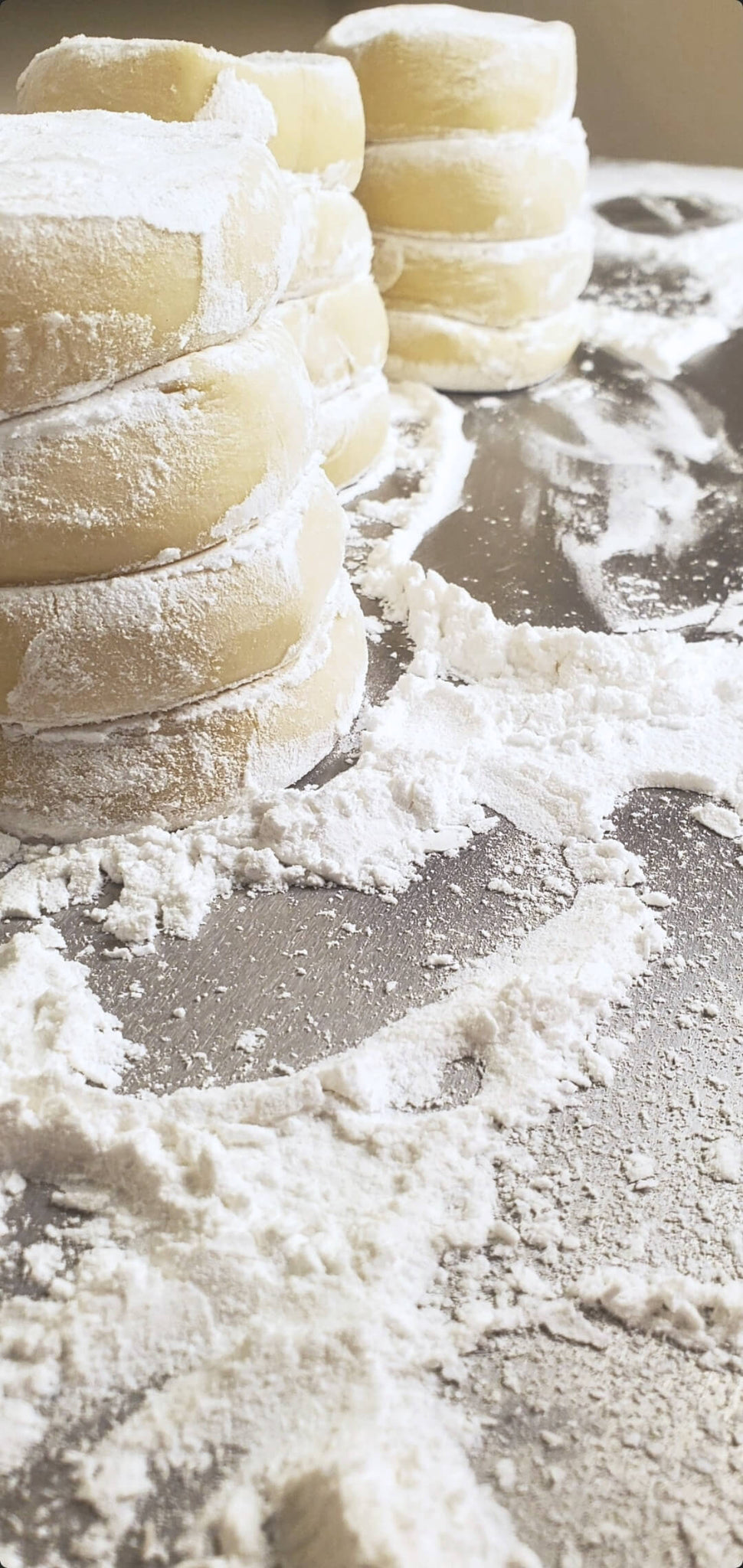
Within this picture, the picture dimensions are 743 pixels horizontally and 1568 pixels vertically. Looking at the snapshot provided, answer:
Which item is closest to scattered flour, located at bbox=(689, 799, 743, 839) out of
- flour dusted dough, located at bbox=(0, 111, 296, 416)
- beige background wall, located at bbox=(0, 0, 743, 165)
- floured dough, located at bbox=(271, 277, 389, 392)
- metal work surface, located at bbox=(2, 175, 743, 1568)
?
metal work surface, located at bbox=(2, 175, 743, 1568)

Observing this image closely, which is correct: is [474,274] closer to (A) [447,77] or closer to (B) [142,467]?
(A) [447,77]

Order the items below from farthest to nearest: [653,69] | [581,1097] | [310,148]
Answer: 1. [653,69]
2. [310,148]
3. [581,1097]

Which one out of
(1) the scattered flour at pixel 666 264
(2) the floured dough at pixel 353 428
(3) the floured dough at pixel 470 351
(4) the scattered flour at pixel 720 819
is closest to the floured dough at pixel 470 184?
(3) the floured dough at pixel 470 351

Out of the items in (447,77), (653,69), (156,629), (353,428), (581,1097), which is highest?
(447,77)

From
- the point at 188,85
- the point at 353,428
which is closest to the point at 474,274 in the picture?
the point at 353,428

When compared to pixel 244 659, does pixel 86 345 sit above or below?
above

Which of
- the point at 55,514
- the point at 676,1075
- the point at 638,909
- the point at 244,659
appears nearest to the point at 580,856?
the point at 638,909

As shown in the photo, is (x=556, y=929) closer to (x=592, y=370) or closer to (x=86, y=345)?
(x=86, y=345)
